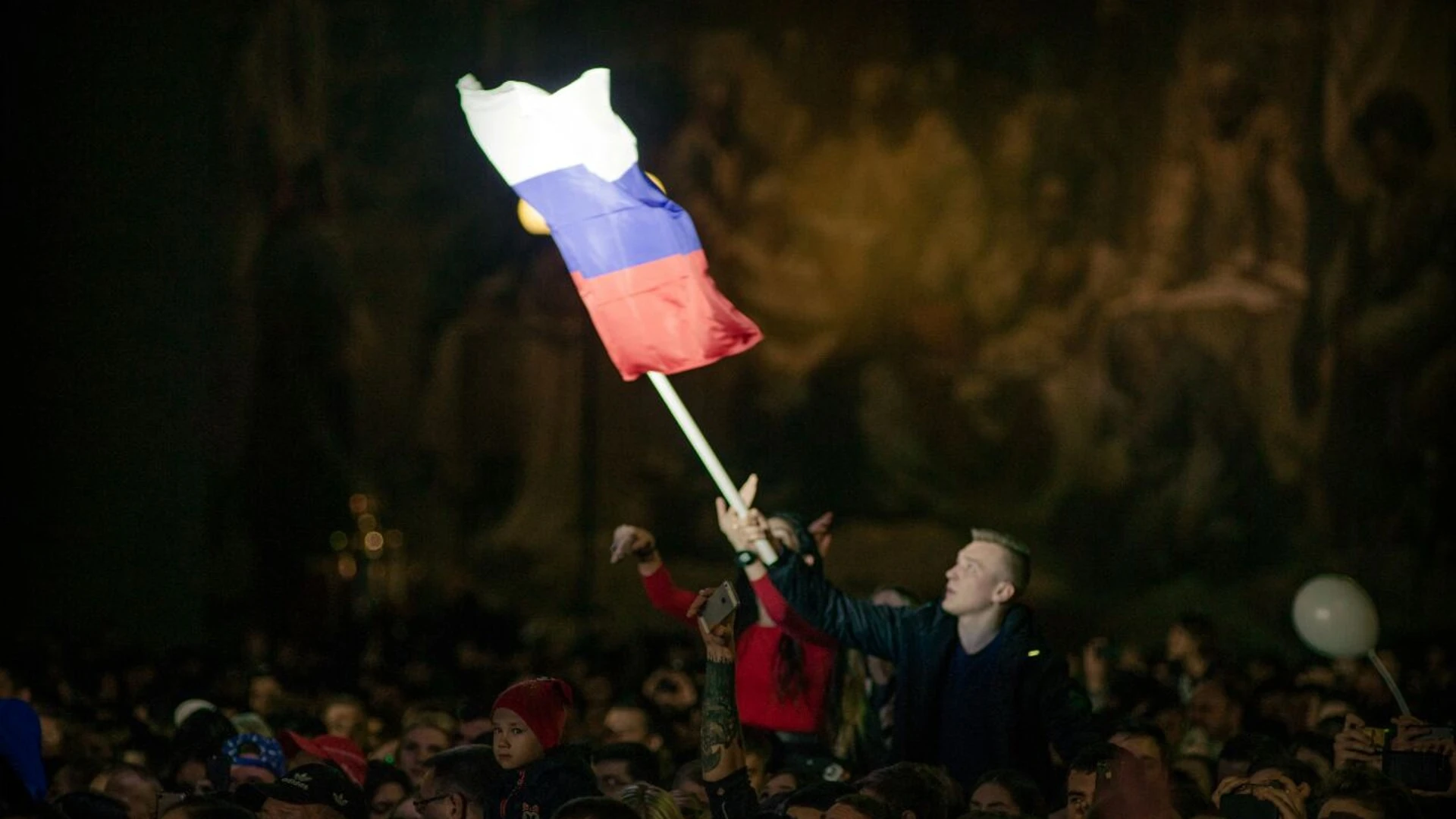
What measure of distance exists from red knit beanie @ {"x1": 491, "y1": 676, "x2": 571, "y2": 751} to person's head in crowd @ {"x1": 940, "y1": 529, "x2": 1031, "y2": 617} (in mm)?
1368

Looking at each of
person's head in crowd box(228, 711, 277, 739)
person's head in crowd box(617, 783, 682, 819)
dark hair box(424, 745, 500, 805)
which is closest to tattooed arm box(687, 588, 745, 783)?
person's head in crowd box(617, 783, 682, 819)

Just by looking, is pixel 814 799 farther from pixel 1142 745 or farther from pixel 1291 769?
pixel 1291 769

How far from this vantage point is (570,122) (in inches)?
231

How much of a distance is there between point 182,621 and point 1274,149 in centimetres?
1165

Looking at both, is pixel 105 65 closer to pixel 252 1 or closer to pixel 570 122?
pixel 252 1

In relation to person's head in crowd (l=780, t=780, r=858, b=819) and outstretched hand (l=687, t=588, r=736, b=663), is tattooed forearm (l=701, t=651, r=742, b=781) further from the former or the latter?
person's head in crowd (l=780, t=780, r=858, b=819)

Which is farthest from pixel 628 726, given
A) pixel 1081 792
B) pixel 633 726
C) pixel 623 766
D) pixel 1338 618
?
pixel 1338 618

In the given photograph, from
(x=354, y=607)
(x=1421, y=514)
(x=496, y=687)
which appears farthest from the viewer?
(x=354, y=607)

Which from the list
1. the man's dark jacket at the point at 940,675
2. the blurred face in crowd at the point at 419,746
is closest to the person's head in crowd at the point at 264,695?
the blurred face in crowd at the point at 419,746

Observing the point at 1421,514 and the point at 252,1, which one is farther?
the point at 252,1

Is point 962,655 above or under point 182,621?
above

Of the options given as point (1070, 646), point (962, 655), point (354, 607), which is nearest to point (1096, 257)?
point (1070, 646)

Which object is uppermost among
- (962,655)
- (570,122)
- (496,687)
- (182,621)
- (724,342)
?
(570,122)

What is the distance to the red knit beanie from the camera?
17.6ft
